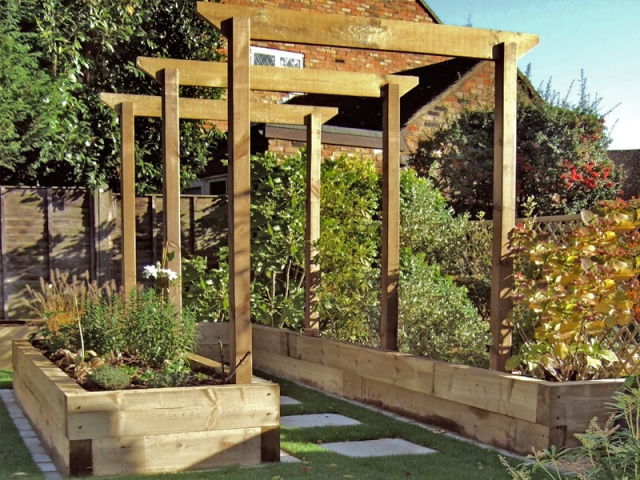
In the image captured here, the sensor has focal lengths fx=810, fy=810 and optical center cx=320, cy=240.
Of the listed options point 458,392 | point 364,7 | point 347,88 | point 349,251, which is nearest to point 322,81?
point 347,88

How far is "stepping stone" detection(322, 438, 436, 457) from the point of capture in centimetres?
513

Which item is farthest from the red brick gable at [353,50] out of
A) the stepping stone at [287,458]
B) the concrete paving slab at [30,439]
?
the stepping stone at [287,458]

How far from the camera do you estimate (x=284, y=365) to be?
27.5 ft

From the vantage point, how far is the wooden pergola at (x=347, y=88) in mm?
4988

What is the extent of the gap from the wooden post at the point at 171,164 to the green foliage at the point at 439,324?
7.10 ft

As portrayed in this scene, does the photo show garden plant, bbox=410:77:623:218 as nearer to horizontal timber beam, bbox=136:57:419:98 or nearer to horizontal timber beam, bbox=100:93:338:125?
horizontal timber beam, bbox=100:93:338:125

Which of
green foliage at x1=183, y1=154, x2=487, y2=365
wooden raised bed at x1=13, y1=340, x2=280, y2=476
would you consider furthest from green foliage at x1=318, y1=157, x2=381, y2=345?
wooden raised bed at x1=13, y1=340, x2=280, y2=476

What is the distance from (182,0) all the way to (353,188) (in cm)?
457

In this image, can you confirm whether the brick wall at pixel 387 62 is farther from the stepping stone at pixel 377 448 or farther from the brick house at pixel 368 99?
the stepping stone at pixel 377 448

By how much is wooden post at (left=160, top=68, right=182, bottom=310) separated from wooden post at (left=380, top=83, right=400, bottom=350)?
6.61ft

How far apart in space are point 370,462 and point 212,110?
4.81 m

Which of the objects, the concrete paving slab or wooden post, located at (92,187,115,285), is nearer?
the concrete paving slab

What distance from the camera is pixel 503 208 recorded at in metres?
5.66

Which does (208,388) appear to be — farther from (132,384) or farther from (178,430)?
→ (132,384)
